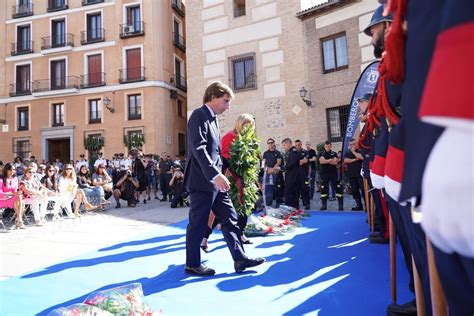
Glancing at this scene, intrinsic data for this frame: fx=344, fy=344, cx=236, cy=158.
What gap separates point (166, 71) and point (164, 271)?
929 inches

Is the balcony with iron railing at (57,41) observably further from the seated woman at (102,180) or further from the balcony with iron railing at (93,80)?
the seated woman at (102,180)

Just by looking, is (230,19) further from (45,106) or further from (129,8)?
(45,106)

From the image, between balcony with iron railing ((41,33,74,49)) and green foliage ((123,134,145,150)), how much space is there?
9.00 meters

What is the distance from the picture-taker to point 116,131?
82.5 ft

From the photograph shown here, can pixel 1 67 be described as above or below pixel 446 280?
above

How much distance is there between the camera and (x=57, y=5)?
27.5 meters

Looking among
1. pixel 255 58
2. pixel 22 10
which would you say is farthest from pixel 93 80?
pixel 255 58

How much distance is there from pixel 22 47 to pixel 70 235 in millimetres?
27624

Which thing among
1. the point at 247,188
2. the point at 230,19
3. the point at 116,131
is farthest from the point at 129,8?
the point at 247,188

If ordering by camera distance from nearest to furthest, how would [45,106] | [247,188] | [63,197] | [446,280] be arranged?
1. [446,280]
2. [247,188]
3. [63,197]
4. [45,106]

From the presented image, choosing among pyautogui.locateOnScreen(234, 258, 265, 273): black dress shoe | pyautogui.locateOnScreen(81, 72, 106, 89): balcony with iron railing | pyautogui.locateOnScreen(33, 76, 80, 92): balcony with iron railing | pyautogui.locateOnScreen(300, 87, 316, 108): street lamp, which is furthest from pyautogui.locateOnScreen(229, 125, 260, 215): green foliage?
pyautogui.locateOnScreen(33, 76, 80, 92): balcony with iron railing

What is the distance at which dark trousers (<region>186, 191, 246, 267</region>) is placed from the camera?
3.85 m

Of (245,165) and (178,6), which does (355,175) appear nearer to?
(245,165)

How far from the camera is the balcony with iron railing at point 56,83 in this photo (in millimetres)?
26430
